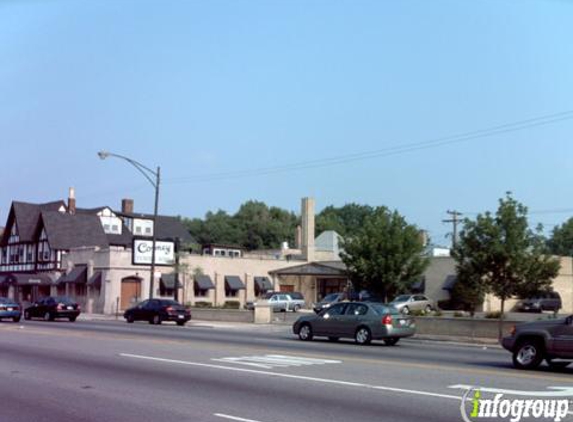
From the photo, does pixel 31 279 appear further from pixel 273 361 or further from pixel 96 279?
pixel 273 361

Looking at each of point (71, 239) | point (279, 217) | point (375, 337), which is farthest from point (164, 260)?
point (279, 217)

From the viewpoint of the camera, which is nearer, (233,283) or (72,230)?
(233,283)

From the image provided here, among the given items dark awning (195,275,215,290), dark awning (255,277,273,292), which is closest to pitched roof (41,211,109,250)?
dark awning (195,275,215,290)

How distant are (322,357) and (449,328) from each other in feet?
43.5

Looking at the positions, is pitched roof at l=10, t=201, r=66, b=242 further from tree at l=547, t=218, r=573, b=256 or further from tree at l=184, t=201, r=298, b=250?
tree at l=547, t=218, r=573, b=256

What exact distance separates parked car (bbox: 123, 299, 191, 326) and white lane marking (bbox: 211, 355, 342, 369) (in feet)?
70.3

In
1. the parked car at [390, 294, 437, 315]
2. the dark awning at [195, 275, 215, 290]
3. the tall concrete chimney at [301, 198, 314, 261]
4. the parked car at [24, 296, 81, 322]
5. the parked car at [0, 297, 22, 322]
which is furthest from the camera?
the tall concrete chimney at [301, 198, 314, 261]

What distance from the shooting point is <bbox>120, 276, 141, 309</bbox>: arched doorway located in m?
57.7

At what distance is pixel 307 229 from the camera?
75.4 metres

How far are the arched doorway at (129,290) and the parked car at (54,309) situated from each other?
1523 centimetres

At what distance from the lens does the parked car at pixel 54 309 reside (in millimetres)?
41469

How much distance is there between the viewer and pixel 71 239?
2601 inches

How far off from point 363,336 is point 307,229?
50524mm

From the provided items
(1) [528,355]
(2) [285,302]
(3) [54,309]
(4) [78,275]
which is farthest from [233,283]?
(1) [528,355]
